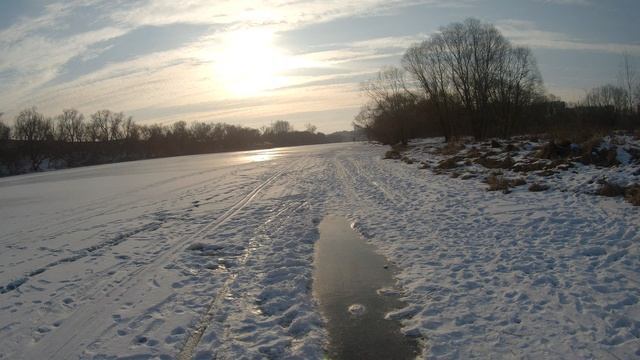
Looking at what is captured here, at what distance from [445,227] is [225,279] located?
5563 millimetres

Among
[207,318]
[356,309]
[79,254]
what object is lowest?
[356,309]

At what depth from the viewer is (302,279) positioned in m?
8.07

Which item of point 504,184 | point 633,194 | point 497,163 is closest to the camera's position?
point 633,194

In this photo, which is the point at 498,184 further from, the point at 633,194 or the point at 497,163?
the point at 497,163

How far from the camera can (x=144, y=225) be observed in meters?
13.5

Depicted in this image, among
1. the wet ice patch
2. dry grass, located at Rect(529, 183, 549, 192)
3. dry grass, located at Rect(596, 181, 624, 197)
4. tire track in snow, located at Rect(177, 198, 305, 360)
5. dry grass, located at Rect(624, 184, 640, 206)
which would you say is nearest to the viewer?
tire track in snow, located at Rect(177, 198, 305, 360)

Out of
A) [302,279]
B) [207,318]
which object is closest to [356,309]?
[302,279]

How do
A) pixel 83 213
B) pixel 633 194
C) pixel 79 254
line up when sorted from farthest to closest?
pixel 83 213
pixel 633 194
pixel 79 254

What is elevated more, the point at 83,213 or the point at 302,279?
the point at 83,213

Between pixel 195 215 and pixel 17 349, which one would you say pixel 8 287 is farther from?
pixel 195 215

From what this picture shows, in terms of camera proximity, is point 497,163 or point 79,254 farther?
point 497,163

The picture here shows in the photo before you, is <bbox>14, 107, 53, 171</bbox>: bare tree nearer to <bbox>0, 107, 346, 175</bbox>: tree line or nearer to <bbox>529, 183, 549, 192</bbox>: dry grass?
<bbox>0, 107, 346, 175</bbox>: tree line

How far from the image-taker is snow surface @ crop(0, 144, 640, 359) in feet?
18.1

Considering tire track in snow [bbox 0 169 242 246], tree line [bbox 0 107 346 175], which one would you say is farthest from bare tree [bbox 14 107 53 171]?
tire track in snow [bbox 0 169 242 246]
